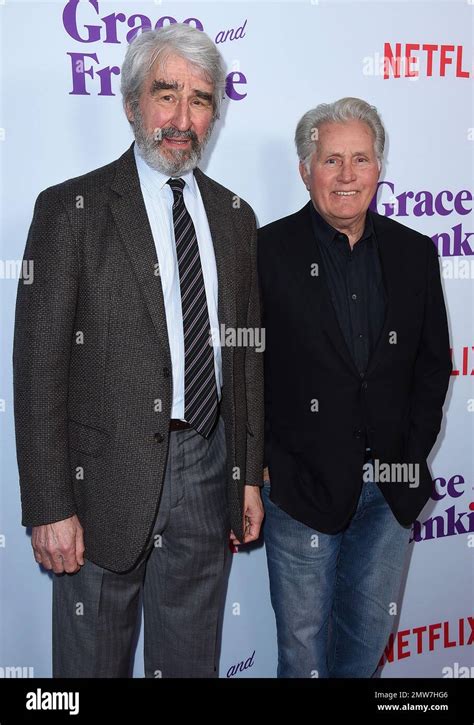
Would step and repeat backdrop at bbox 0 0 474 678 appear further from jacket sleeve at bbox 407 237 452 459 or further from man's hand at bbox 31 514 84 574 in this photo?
man's hand at bbox 31 514 84 574

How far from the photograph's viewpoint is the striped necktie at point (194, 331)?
1.75 metres

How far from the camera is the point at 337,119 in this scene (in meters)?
1.94

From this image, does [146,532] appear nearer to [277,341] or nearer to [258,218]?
[277,341]

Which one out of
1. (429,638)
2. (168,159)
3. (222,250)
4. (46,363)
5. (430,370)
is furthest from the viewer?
(429,638)

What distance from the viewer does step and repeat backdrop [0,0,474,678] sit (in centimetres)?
224

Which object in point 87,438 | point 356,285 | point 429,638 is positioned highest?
point 356,285

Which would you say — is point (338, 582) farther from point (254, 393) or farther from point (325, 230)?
point (325, 230)

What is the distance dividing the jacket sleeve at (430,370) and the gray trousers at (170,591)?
22.2 inches

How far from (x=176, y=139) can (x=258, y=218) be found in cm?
69

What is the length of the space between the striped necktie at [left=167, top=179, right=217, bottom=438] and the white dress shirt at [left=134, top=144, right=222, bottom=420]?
1 cm

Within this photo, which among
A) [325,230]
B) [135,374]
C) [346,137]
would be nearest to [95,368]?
[135,374]

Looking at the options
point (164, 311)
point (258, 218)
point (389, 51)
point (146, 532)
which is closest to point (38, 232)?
point (164, 311)

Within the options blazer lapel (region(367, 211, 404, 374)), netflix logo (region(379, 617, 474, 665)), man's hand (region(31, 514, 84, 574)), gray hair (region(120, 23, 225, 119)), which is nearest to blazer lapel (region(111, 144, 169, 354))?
gray hair (region(120, 23, 225, 119))

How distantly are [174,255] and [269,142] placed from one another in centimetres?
80
